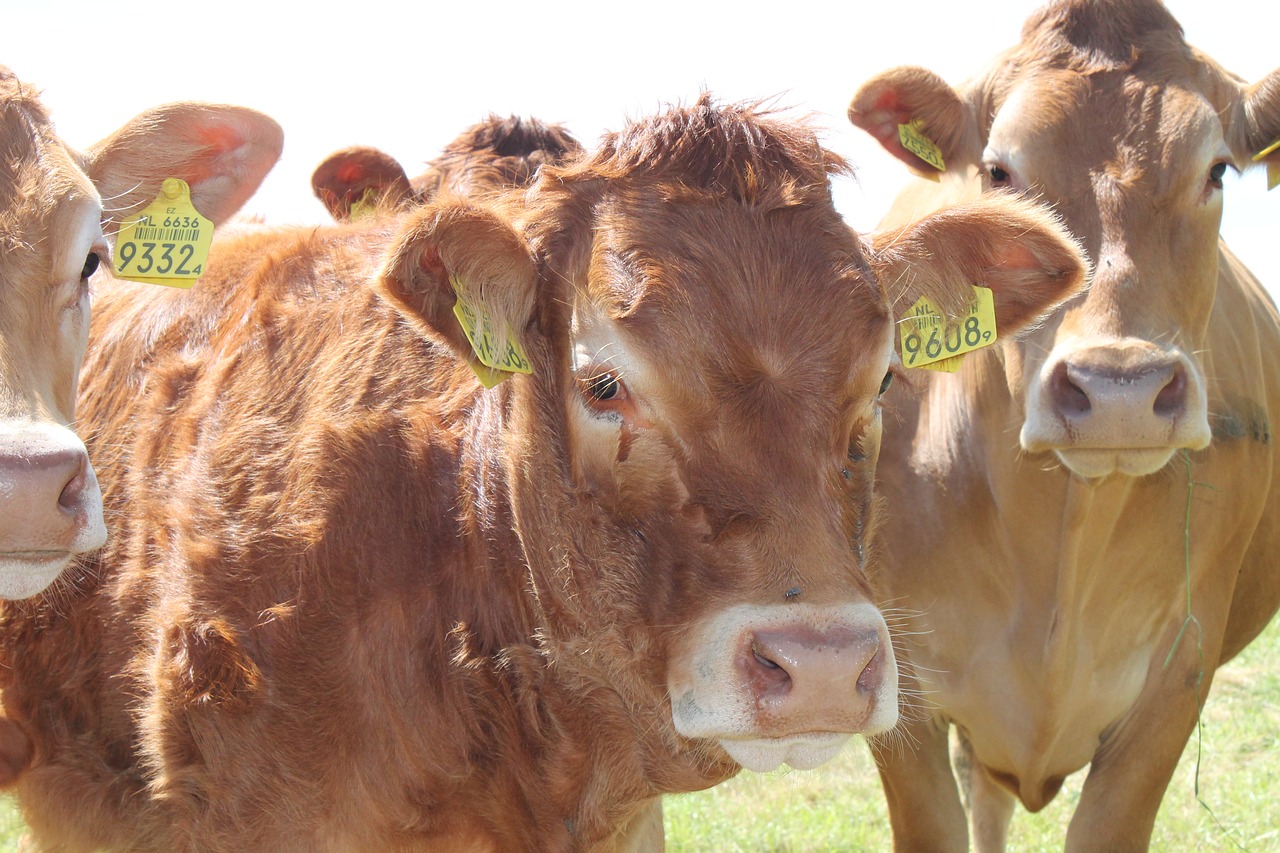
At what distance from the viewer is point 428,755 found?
3.66 m

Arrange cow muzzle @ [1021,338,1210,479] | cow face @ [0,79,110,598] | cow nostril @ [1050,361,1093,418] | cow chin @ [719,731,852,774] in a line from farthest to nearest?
cow nostril @ [1050,361,1093,418], cow muzzle @ [1021,338,1210,479], cow face @ [0,79,110,598], cow chin @ [719,731,852,774]

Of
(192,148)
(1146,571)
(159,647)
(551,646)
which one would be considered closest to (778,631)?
(551,646)

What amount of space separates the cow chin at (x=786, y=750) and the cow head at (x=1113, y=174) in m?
1.81

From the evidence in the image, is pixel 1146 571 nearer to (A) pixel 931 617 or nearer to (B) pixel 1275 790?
(A) pixel 931 617

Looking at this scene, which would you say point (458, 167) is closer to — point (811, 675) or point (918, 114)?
point (918, 114)

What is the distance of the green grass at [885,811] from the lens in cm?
641

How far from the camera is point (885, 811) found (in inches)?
281

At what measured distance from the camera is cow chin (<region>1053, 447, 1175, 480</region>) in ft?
14.8

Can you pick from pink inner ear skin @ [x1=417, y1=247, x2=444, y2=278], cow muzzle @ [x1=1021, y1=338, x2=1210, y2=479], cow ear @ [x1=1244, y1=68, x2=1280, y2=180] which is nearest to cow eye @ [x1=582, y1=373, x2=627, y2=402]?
pink inner ear skin @ [x1=417, y1=247, x2=444, y2=278]

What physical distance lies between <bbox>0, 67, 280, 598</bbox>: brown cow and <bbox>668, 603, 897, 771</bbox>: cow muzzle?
148 centimetres

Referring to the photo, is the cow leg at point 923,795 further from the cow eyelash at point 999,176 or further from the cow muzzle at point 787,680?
the cow muzzle at point 787,680

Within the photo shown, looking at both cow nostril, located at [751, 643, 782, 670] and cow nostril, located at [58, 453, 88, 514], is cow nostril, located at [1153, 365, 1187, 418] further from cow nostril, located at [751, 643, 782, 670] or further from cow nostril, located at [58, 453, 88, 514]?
cow nostril, located at [58, 453, 88, 514]

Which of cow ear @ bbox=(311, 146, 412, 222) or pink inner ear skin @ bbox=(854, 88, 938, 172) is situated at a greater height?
pink inner ear skin @ bbox=(854, 88, 938, 172)

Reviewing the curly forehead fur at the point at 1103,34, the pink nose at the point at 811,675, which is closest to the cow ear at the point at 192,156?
the pink nose at the point at 811,675
